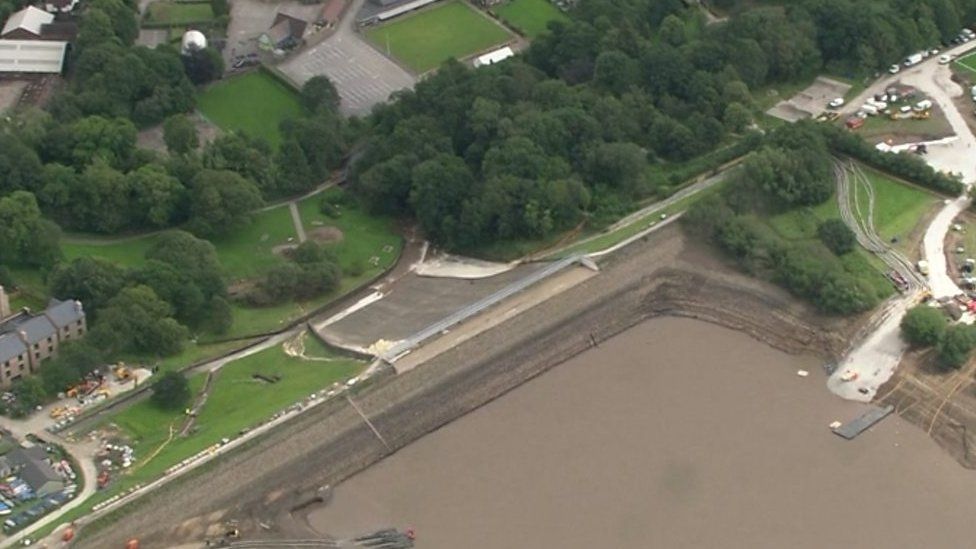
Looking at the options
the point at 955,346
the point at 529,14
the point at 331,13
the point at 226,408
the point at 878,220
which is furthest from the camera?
the point at 529,14

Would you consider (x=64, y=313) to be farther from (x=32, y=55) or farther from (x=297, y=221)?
(x=32, y=55)

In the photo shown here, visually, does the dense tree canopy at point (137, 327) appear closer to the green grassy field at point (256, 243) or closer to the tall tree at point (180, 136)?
the green grassy field at point (256, 243)

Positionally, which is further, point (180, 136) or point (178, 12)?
point (178, 12)

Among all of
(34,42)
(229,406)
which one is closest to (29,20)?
(34,42)

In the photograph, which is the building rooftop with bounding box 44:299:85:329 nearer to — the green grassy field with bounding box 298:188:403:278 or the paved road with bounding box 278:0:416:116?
the green grassy field with bounding box 298:188:403:278

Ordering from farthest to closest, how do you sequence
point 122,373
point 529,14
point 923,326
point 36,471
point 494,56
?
point 529,14
point 494,56
point 923,326
point 122,373
point 36,471

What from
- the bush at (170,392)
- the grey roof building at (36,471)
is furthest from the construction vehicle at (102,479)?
the bush at (170,392)
